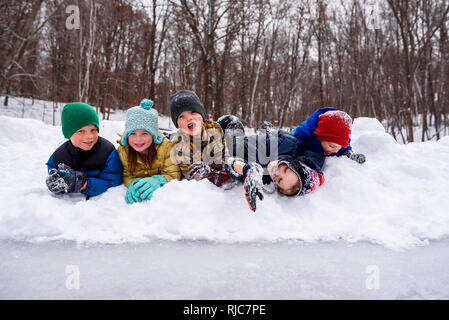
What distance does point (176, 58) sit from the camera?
43.1 ft

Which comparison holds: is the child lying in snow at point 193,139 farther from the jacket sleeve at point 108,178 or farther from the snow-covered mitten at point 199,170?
the jacket sleeve at point 108,178

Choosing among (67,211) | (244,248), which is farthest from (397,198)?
(67,211)

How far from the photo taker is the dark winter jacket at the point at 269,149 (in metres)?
2.14

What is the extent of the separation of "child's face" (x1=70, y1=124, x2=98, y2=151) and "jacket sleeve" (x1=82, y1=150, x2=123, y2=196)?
0.58 feet

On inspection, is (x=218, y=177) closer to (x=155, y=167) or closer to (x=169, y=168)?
(x=169, y=168)

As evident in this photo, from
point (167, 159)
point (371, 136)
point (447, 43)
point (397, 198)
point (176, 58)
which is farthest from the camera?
point (176, 58)

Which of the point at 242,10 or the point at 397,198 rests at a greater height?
the point at 242,10

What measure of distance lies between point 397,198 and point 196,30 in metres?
5.55

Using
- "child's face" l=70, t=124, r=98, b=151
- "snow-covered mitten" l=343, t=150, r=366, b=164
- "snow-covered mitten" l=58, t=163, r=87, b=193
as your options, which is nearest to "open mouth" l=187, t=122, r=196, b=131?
"child's face" l=70, t=124, r=98, b=151

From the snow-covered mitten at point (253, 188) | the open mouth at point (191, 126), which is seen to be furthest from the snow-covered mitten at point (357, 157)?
the open mouth at point (191, 126)

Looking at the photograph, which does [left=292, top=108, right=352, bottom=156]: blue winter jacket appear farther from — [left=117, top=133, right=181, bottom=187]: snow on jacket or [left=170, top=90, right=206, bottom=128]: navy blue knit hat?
[left=117, top=133, right=181, bottom=187]: snow on jacket

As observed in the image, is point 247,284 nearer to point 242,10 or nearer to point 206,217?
point 206,217

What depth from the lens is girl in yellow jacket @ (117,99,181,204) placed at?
2012 millimetres

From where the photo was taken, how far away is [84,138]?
6.44ft
